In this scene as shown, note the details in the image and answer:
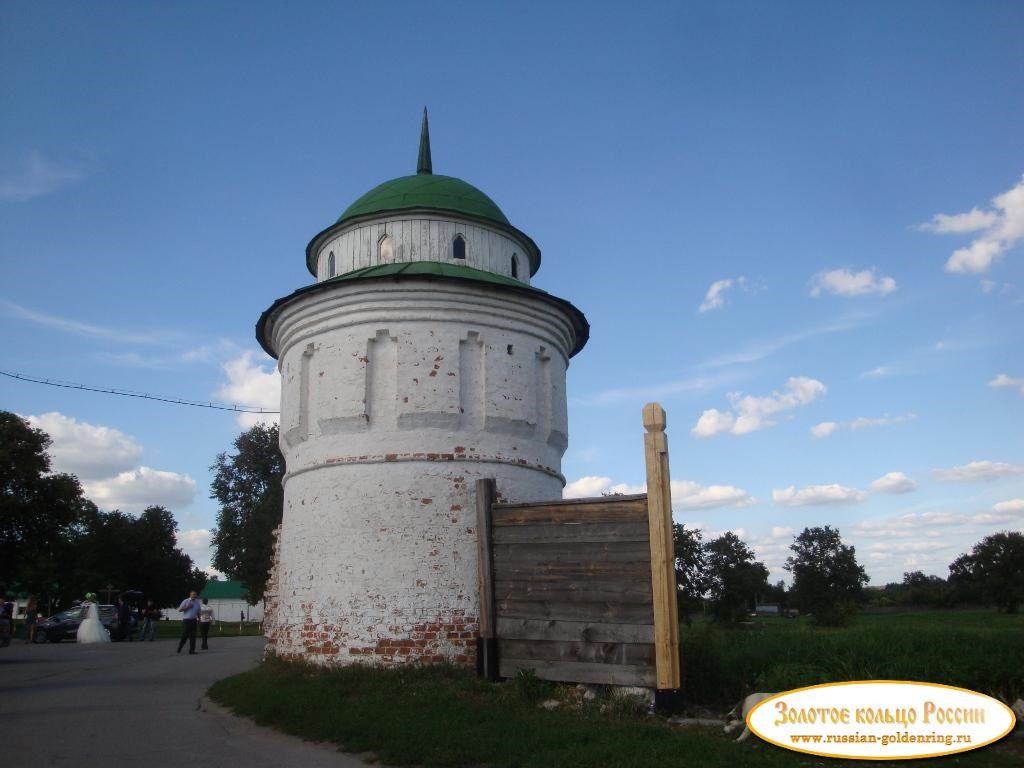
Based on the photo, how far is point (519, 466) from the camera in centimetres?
1251

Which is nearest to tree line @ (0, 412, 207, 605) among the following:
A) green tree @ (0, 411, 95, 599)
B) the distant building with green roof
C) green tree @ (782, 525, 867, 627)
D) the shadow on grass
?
green tree @ (0, 411, 95, 599)

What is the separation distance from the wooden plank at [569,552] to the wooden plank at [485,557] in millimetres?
137

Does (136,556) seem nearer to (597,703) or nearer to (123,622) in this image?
(123,622)

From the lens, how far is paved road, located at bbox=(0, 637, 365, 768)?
784cm

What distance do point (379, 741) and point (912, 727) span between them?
16.4 feet

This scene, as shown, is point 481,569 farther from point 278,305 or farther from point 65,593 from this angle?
point 65,593

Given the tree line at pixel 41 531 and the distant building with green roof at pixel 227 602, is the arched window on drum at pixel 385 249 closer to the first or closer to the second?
the tree line at pixel 41 531

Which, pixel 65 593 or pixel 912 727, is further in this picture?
pixel 65 593

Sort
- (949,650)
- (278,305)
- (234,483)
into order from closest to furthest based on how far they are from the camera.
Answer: (949,650) < (278,305) < (234,483)

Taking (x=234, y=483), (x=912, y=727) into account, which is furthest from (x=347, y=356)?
(x=234, y=483)

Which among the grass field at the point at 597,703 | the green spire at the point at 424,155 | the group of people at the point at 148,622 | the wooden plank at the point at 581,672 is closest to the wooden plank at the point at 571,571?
the wooden plank at the point at 581,672

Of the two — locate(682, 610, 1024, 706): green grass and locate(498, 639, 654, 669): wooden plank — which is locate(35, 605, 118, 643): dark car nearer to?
locate(498, 639, 654, 669): wooden plank

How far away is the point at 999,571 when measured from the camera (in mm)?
51156

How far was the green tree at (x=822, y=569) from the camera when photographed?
5662 cm
